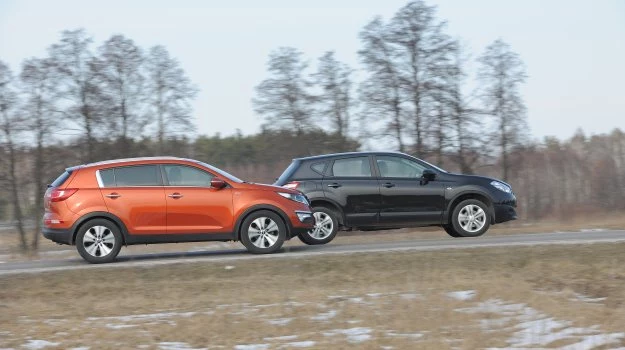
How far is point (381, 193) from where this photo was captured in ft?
51.2

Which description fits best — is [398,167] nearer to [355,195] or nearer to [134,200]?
[355,195]

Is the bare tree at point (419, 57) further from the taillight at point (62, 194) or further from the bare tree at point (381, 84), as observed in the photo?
the taillight at point (62, 194)

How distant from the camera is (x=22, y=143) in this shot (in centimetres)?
3478

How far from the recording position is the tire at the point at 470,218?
15898 mm

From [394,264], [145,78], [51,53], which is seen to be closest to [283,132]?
[145,78]

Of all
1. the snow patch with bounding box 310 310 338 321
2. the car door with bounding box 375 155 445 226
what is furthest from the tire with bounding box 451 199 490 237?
the snow patch with bounding box 310 310 338 321

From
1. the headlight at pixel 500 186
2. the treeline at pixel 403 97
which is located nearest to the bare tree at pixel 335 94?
the treeline at pixel 403 97

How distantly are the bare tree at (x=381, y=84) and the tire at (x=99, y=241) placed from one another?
72.9ft

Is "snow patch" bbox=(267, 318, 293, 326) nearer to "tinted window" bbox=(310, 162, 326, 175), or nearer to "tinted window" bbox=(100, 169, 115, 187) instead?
"tinted window" bbox=(100, 169, 115, 187)

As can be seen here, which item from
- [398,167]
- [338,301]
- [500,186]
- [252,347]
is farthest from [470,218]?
[252,347]

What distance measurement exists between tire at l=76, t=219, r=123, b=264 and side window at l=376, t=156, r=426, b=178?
5285 millimetres

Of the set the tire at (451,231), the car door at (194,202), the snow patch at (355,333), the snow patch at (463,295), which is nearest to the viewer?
the snow patch at (355,333)

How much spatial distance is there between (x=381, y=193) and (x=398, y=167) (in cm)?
65

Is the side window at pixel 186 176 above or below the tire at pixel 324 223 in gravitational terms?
above
